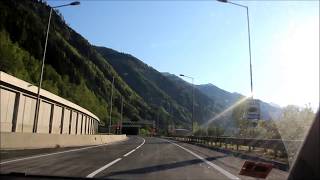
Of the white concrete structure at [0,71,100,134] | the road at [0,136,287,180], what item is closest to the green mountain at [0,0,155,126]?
the white concrete structure at [0,71,100,134]

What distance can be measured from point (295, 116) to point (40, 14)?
14462cm

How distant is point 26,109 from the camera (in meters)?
50.9

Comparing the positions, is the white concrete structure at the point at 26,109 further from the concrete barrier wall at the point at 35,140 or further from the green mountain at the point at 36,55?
the green mountain at the point at 36,55

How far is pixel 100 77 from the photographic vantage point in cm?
18962

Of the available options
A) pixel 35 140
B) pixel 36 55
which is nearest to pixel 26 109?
pixel 35 140

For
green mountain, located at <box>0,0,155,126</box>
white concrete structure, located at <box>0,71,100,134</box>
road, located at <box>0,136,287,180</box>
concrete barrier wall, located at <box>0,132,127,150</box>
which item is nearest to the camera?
road, located at <box>0,136,287,180</box>

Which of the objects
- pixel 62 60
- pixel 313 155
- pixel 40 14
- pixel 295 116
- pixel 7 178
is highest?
pixel 40 14

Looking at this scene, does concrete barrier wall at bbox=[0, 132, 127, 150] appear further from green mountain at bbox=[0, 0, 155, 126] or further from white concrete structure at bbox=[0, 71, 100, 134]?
green mountain at bbox=[0, 0, 155, 126]

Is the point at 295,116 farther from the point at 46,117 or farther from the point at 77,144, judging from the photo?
the point at 46,117

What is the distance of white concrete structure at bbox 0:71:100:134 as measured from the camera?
43.9m

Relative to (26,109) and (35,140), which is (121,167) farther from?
(26,109)

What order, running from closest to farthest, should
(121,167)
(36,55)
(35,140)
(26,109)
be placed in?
(121,167) → (35,140) → (26,109) → (36,55)

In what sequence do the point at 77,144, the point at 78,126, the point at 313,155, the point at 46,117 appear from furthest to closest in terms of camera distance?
1. the point at 78,126
2. the point at 46,117
3. the point at 77,144
4. the point at 313,155

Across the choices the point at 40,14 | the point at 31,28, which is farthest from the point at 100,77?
the point at 31,28
